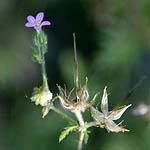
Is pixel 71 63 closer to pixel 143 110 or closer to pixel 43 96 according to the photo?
pixel 143 110

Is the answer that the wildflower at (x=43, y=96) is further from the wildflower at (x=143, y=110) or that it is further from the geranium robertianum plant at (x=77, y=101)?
the wildflower at (x=143, y=110)

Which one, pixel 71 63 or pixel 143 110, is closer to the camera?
pixel 143 110

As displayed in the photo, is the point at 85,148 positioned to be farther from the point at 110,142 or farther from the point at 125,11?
the point at 125,11

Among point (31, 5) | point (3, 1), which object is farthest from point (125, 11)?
point (3, 1)

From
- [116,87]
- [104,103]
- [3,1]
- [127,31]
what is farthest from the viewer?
[3,1]

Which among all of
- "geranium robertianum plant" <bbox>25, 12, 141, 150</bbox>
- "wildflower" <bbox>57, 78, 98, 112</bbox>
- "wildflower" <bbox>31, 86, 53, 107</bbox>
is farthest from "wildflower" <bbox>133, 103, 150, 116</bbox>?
"wildflower" <bbox>31, 86, 53, 107</bbox>

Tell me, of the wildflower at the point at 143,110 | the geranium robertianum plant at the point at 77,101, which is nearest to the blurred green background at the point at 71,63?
the wildflower at the point at 143,110

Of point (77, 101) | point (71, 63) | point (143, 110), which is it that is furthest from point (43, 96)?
point (71, 63)

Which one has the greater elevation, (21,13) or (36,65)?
(21,13)
